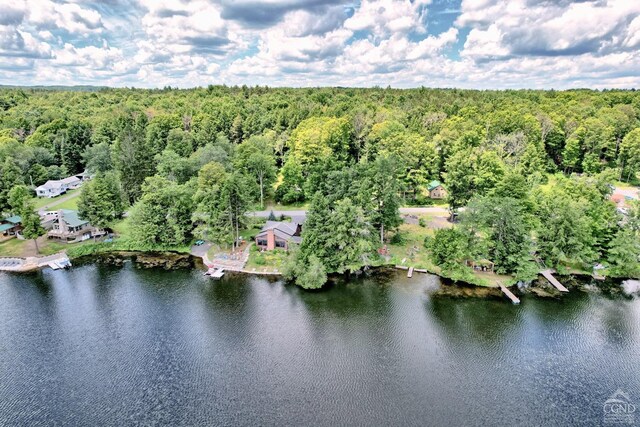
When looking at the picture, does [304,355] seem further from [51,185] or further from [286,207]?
[51,185]

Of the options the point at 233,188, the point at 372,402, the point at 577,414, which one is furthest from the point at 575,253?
the point at 233,188

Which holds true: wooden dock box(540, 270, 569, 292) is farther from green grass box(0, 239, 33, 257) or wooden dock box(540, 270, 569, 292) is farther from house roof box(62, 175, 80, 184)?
house roof box(62, 175, 80, 184)

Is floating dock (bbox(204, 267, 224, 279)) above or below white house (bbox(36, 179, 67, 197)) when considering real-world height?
below

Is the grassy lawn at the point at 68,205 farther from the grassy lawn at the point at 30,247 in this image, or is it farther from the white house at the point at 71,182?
→ the grassy lawn at the point at 30,247

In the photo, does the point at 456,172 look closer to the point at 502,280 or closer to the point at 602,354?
Answer: the point at 502,280

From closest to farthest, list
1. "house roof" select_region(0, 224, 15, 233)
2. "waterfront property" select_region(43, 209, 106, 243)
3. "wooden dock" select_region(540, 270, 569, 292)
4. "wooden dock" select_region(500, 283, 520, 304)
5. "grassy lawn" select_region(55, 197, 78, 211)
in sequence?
"wooden dock" select_region(500, 283, 520, 304)
"wooden dock" select_region(540, 270, 569, 292)
"waterfront property" select_region(43, 209, 106, 243)
"house roof" select_region(0, 224, 15, 233)
"grassy lawn" select_region(55, 197, 78, 211)

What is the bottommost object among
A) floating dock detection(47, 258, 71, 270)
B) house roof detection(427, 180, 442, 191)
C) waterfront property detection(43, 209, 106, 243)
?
floating dock detection(47, 258, 71, 270)

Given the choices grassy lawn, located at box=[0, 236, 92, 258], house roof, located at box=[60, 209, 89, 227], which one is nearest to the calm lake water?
grassy lawn, located at box=[0, 236, 92, 258]
